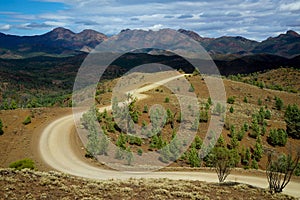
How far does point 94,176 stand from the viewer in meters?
22.7

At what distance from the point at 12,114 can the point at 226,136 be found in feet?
81.3

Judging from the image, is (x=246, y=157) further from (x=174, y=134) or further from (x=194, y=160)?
(x=194, y=160)

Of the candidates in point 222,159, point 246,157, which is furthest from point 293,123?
point 222,159

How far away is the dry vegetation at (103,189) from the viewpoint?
14891 millimetres

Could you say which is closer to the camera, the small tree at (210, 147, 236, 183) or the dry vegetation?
the dry vegetation

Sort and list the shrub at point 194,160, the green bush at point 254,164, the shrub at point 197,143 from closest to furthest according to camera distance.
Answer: the shrub at point 194,160, the green bush at point 254,164, the shrub at point 197,143

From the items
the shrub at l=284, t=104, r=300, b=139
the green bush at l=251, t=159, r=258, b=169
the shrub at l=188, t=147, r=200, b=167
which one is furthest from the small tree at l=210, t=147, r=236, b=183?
the shrub at l=284, t=104, r=300, b=139

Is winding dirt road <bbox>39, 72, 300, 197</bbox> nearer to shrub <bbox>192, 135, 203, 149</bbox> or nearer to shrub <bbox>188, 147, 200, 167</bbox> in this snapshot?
shrub <bbox>188, 147, 200, 167</bbox>

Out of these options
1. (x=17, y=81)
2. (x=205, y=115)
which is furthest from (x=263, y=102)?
(x=17, y=81)

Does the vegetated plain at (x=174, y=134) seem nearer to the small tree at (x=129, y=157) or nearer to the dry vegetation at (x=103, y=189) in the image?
the dry vegetation at (x=103, y=189)

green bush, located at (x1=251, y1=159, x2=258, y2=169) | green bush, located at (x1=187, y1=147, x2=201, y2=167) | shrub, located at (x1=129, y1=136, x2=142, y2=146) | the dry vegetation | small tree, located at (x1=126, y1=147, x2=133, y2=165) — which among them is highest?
the dry vegetation

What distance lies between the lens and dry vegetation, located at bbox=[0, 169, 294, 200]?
1489 centimetres

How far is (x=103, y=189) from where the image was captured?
53.5 ft

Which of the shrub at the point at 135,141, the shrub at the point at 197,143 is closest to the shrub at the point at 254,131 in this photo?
the shrub at the point at 197,143
